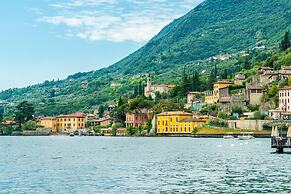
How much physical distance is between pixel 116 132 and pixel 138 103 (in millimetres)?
10343

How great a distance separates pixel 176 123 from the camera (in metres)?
168

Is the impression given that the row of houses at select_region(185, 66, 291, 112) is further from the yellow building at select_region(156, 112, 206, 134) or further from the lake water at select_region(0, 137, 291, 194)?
the lake water at select_region(0, 137, 291, 194)

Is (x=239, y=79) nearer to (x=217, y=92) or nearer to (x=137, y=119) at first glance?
(x=217, y=92)

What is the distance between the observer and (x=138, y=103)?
618ft

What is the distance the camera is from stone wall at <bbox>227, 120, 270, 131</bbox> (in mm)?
146625

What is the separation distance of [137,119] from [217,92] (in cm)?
2357

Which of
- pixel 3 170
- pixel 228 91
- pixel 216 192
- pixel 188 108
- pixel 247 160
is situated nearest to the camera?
pixel 216 192

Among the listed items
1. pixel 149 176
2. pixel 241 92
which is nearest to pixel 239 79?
pixel 241 92

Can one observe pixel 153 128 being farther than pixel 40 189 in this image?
Yes

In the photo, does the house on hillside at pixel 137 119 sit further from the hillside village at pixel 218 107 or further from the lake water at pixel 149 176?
the lake water at pixel 149 176

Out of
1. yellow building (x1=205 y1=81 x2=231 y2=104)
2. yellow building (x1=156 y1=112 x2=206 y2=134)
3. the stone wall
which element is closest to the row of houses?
yellow building (x1=205 y1=81 x2=231 y2=104)

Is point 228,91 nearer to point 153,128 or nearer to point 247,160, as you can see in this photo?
point 153,128

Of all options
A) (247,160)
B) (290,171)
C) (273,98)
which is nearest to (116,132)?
(273,98)

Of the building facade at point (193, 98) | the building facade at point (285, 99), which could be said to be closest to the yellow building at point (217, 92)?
the building facade at point (193, 98)
